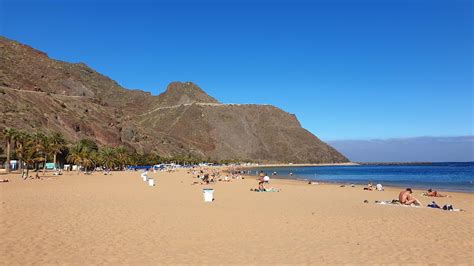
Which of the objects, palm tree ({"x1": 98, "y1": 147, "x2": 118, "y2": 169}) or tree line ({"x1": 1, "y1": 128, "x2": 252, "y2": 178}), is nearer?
tree line ({"x1": 1, "y1": 128, "x2": 252, "y2": 178})

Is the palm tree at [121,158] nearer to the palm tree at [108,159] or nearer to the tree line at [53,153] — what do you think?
the tree line at [53,153]

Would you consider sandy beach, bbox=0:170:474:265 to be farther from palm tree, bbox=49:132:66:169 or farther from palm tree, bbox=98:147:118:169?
palm tree, bbox=98:147:118:169

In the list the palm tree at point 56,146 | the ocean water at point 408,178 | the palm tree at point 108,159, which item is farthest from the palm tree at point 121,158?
the ocean water at point 408,178

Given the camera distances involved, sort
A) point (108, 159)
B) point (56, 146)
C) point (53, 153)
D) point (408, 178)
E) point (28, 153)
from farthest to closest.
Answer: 1. point (108, 159)
2. point (53, 153)
3. point (56, 146)
4. point (408, 178)
5. point (28, 153)

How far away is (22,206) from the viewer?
55.6 feet

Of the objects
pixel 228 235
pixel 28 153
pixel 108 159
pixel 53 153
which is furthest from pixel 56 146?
pixel 228 235

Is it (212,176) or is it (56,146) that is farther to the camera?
(56,146)

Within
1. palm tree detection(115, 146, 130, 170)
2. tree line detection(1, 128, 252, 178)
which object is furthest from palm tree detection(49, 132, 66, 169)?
palm tree detection(115, 146, 130, 170)

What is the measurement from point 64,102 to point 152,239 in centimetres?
11902

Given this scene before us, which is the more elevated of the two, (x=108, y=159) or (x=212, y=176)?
(x=108, y=159)

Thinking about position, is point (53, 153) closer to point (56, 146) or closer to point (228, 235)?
point (56, 146)

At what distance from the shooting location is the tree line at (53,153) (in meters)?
54.6

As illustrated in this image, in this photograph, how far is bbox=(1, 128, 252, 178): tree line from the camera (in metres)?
54.6

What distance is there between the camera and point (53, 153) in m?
70.4
